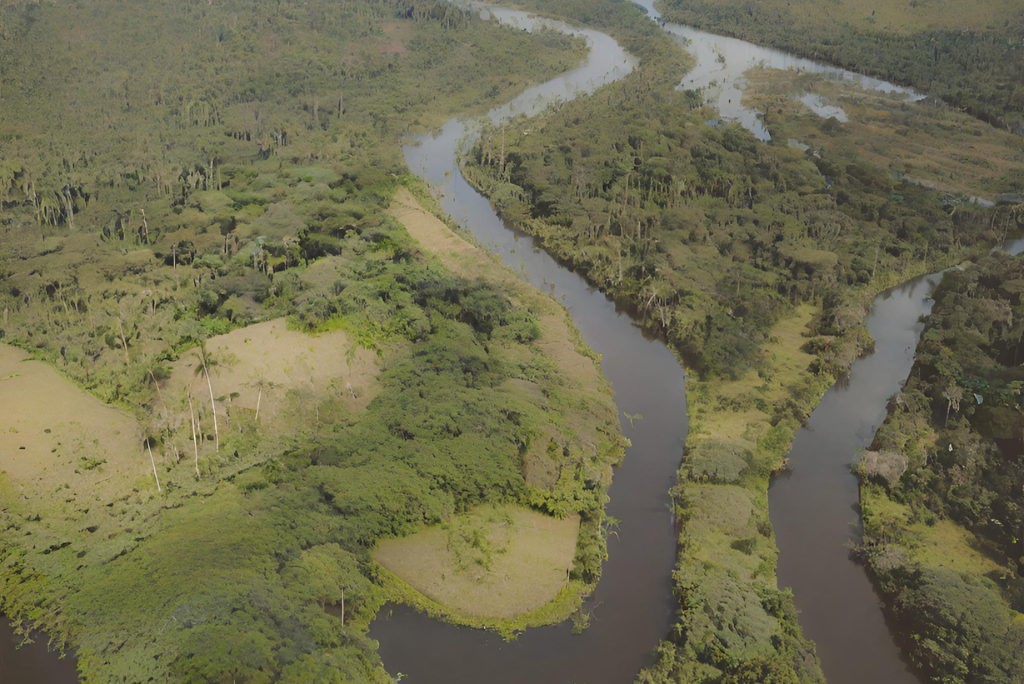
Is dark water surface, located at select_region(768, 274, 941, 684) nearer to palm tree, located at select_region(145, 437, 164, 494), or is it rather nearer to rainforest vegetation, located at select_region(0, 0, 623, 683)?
rainforest vegetation, located at select_region(0, 0, 623, 683)

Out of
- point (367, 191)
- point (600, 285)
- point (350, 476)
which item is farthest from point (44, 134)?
point (350, 476)

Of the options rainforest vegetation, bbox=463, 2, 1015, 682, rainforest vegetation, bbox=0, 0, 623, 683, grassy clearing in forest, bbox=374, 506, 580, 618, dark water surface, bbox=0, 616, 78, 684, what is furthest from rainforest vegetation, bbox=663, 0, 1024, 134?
dark water surface, bbox=0, 616, 78, 684

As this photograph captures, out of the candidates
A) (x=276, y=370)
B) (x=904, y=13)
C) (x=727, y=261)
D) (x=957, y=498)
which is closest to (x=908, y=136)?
(x=727, y=261)

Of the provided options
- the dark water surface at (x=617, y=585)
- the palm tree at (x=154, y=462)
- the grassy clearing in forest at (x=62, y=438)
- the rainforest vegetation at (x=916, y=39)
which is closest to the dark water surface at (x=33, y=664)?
the grassy clearing in forest at (x=62, y=438)

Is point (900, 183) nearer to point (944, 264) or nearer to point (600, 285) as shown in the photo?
point (944, 264)

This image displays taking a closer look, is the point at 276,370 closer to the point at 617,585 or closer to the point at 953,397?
the point at 617,585
